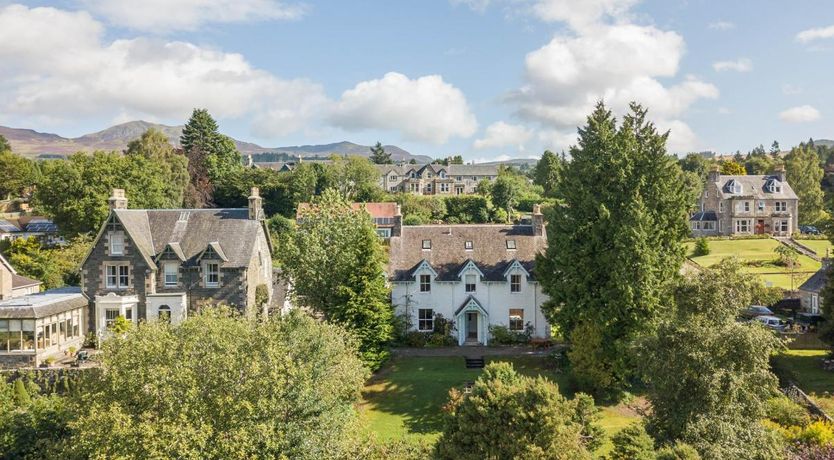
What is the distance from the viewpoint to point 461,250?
46281 millimetres

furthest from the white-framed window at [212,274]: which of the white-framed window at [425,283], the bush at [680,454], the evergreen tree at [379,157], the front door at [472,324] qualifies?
the evergreen tree at [379,157]

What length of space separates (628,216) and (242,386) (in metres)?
23.2

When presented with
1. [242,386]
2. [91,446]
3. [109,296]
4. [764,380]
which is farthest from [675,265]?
[109,296]

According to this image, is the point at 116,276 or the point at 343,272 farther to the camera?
the point at 116,276

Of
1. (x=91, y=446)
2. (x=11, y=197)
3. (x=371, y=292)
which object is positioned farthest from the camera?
(x=11, y=197)

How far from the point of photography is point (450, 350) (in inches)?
1646

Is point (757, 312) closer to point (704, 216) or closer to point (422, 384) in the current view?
point (422, 384)

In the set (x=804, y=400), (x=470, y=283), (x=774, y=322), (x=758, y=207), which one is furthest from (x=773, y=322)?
(x=758, y=207)

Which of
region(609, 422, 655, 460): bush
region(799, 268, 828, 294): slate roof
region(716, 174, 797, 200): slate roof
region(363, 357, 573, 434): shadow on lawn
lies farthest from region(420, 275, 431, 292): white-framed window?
region(716, 174, 797, 200): slate roof

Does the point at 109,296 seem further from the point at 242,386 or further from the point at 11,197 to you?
the point at 11,197

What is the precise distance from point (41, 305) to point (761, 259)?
68.7 m

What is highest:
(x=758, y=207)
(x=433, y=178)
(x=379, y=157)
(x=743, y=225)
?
(x=379, y=157)

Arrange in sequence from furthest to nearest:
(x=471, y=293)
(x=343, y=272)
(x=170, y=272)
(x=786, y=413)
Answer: (x=471, y=293)
(x=170, y=272)
(x=343, y=272)
(x=786, y=413)

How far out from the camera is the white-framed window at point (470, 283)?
146ft
